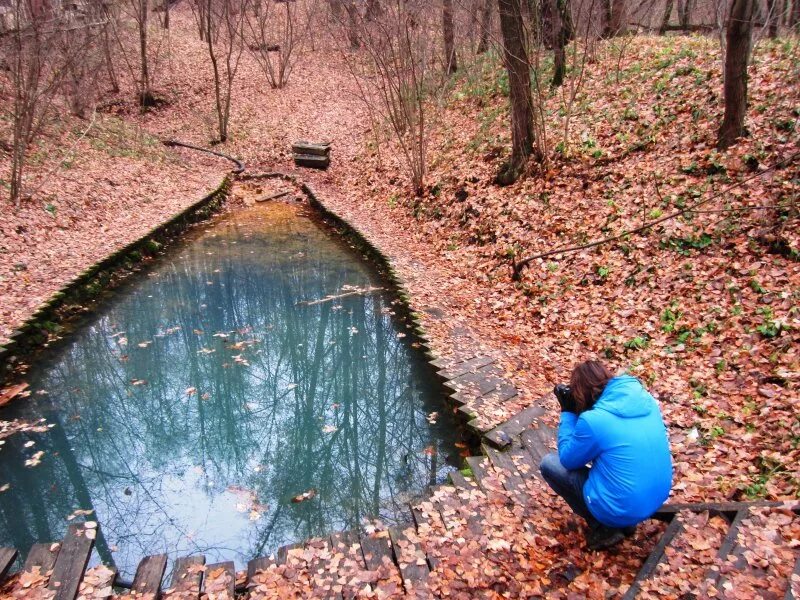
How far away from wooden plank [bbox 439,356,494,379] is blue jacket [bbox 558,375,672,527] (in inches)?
117

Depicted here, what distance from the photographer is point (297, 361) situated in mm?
7367

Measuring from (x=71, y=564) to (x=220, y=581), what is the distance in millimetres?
1095

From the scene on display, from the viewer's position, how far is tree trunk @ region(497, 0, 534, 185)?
10.2 m

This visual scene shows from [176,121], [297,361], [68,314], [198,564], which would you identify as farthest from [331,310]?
[176,121]

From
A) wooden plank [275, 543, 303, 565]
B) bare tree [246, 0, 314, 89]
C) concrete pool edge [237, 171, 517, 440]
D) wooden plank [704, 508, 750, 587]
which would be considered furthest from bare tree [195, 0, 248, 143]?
wooden plank [704, 508, 750, 587]

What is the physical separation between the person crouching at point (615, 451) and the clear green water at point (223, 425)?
2.05 meters

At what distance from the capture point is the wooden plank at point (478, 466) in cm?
472

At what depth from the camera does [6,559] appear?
3727mm

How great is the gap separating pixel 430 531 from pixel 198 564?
5.77 feet

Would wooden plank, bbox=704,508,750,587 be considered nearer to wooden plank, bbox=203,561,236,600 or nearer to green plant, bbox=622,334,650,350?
green plant, bbox=622,334,650,350

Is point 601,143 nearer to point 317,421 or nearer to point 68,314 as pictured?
point 317,421

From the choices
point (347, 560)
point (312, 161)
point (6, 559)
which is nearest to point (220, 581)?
point (347, 560)

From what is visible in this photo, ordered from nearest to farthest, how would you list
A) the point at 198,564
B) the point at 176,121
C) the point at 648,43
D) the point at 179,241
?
the point at 198,564 → the point at 179,241 → the point at 648,43 → the point at 176,121

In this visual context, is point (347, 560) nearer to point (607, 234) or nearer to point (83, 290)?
point (607, 234)
